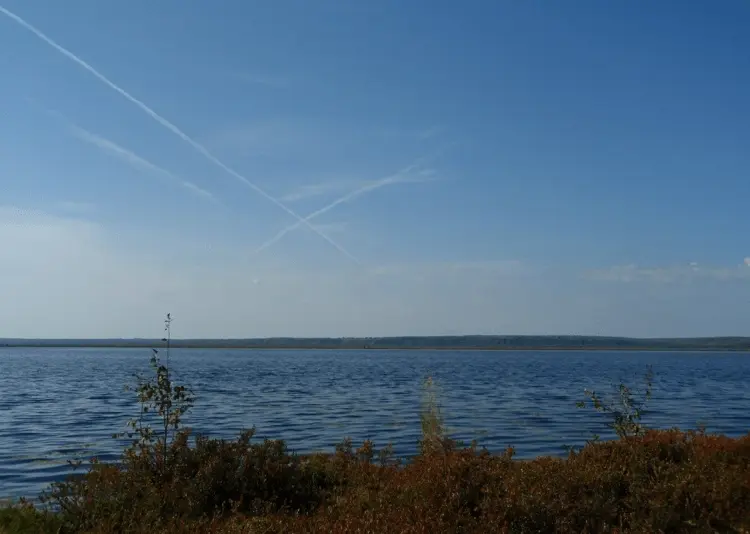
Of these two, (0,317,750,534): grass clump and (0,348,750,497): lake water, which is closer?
(0,317,750,534): grass clump

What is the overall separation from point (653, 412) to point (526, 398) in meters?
9.36

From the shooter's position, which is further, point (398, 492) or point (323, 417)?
point (323, 417)

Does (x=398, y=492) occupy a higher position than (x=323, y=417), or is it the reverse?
(x=398, y=492)

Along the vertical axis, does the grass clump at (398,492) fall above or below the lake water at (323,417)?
above

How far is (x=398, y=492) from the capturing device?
33.9ft

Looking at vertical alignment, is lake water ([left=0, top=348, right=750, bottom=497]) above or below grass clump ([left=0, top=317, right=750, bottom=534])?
below

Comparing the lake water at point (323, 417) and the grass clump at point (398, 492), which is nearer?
the grass clump at point (398, 492)

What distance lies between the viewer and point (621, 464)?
37.9ft

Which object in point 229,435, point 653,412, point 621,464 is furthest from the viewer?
point 653,412

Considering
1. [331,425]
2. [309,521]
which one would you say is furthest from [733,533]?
[331,425]

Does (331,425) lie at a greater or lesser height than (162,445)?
lesser

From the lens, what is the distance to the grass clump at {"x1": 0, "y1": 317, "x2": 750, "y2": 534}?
9047mm

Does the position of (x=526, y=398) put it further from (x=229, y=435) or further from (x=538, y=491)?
(x=538, y=491)

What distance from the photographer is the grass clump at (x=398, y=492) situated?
9.05 m
